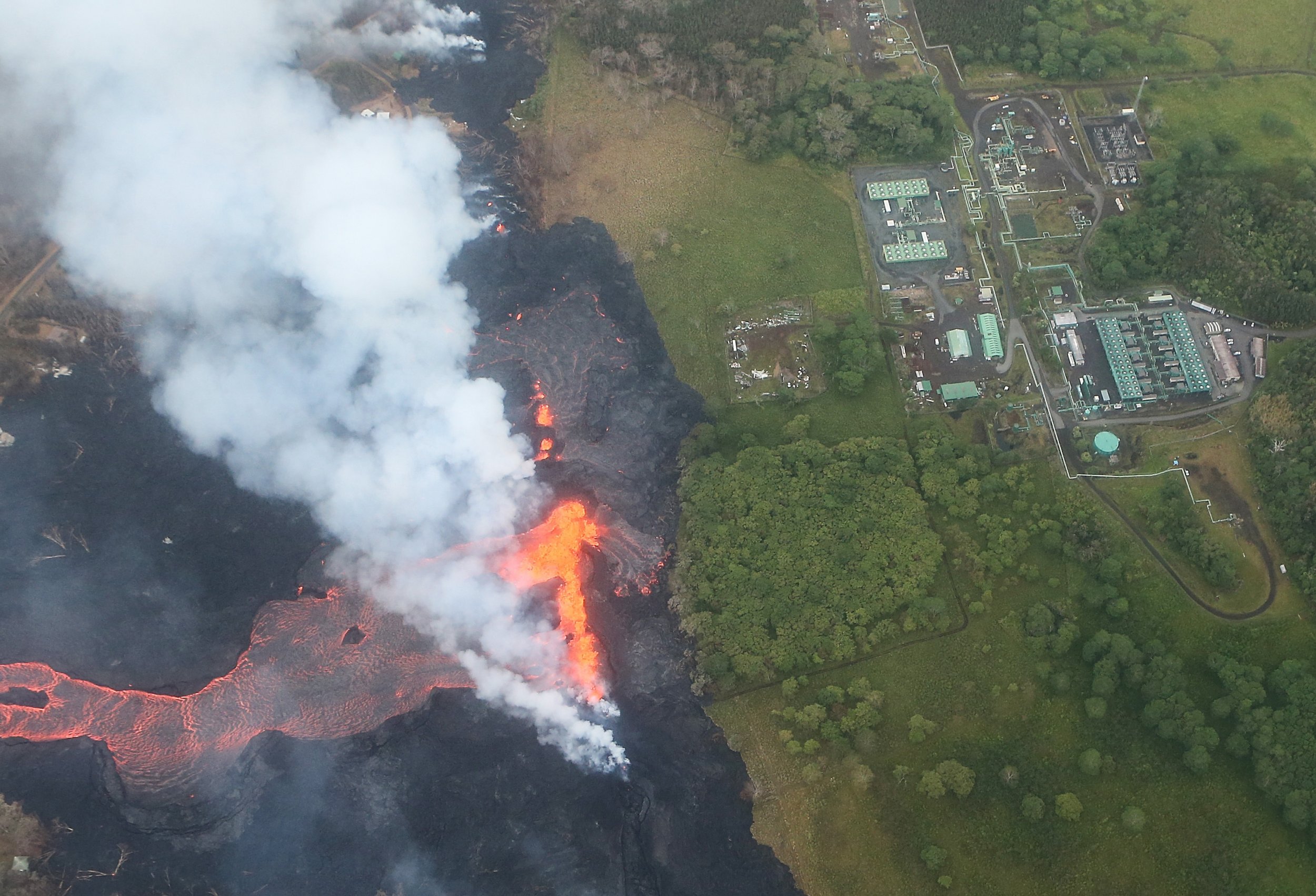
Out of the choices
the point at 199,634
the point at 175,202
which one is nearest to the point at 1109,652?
the point at 199,634

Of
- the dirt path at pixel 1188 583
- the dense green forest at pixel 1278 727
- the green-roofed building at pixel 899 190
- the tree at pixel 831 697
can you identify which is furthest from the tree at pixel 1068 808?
the green-roofed building at pixel 899 190

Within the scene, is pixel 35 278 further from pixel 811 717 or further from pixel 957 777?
pixel 957 777

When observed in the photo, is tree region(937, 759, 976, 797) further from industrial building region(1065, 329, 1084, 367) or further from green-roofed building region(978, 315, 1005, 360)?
industrial building region(1065, 329, 1084, 367)

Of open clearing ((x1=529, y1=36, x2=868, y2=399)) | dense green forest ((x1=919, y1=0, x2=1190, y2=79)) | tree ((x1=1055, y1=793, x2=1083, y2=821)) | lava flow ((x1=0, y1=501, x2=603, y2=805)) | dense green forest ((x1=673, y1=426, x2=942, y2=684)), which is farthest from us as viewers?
dense green forest ((x1=919, y1=0, x2=1190, y2=79))

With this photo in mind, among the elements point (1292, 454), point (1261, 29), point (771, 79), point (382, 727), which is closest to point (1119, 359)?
point (1292, 454)

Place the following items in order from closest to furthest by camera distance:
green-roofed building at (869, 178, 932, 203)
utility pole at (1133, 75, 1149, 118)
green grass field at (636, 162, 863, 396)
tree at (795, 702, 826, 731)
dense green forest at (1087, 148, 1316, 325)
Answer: tree at (795, 702, 826, 731) < dense green forest at (1087, 148, 1316, 325) < green grass field at (636, 162, 863, 396) < green-roofed building at (869, 178, 932, 203) < utility pole at (1133, 75, 1149, 118)

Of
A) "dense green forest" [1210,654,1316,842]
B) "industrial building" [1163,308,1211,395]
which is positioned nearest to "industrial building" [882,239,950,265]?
"industrial building" [1163,308,1211,395]
